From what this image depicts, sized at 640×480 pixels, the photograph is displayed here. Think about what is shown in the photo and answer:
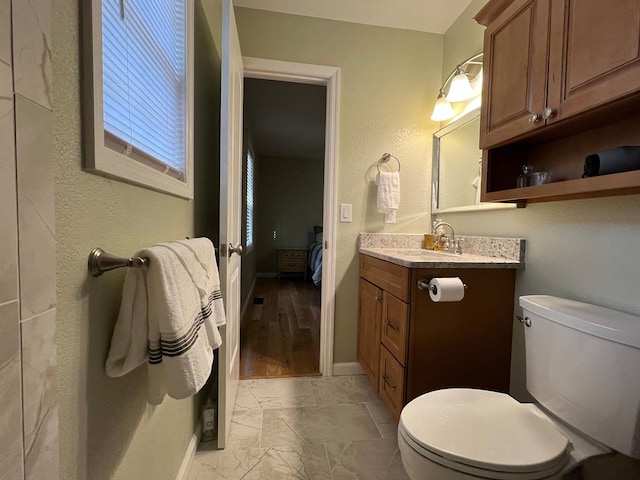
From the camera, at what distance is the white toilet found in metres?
0.78

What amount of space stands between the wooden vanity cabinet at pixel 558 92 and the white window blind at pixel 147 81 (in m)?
1.24

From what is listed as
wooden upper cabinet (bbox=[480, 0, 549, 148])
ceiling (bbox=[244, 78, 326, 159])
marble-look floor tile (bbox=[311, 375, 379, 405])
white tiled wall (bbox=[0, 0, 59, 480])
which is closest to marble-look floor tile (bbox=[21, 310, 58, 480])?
white tiled wall (bbox=[0, 0, 59, 480])

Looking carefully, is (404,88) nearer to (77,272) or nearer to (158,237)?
(158,237)

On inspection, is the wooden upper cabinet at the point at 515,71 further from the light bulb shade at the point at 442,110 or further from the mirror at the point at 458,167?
the light bulb shade at the point at 442,110

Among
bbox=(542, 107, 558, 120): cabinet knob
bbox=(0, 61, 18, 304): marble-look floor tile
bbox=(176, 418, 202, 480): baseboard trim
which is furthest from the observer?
bbox=(176, 418, 202, 480): baseboard trim

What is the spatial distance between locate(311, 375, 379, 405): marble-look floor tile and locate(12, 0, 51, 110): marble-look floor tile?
182 cm

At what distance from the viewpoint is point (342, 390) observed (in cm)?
191

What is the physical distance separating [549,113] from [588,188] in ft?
0.93

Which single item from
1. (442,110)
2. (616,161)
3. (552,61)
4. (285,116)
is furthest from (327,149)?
(285,116)

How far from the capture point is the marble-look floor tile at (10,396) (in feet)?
1.21

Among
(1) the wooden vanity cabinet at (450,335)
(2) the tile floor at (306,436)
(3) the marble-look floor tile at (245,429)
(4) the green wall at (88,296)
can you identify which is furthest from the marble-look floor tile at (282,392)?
(4) the green wall at (88,296)

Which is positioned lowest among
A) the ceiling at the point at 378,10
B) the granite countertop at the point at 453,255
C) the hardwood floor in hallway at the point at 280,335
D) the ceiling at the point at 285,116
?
the hardwood floor in hallway at the point at 280,335

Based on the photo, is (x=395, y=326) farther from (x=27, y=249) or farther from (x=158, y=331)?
(x=27, y=249)

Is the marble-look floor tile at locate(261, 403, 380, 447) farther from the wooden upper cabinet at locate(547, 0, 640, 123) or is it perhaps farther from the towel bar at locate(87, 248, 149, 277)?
the wooden upper cabinet at locate(547, 0, 640, 123)
